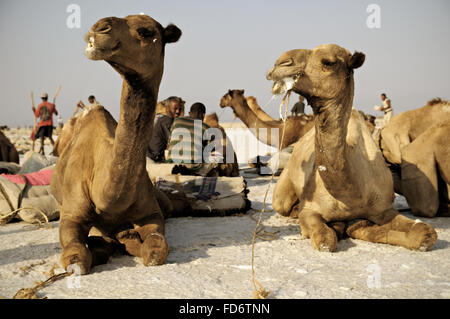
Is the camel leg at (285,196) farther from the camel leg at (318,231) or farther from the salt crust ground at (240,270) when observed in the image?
the camel leg at (318,231)

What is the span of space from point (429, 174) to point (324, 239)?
8.57ft

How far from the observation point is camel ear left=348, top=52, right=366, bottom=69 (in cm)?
349

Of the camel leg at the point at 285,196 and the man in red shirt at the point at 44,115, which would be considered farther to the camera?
the man in red shirt at the point at 44,115

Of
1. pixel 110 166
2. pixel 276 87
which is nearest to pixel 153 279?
pixel 110 166

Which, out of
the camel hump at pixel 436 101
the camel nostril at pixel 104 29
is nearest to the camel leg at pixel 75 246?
the camel nostril at pixel 104 29

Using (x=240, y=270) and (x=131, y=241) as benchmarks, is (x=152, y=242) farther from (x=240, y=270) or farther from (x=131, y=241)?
(x=240, y=270)

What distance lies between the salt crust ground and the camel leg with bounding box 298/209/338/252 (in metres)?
0.08

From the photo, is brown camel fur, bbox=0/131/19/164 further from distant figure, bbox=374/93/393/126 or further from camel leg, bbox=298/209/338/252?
distant figure, bbox=374/93/393/126

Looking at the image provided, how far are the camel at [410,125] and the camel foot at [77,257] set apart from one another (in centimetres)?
542

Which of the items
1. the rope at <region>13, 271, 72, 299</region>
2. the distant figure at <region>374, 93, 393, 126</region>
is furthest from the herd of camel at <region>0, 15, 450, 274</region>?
the distant figure at <region>374, 93, 393, 126</region>

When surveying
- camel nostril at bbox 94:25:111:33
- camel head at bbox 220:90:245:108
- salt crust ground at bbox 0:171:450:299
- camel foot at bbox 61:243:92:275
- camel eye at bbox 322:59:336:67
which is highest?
camel nostril at bbox 94:25:111:33

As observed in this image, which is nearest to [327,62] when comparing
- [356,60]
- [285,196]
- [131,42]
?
[356,60]

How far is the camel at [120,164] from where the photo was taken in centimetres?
289
